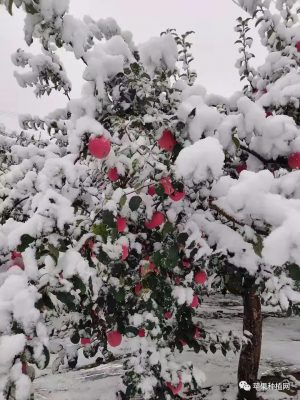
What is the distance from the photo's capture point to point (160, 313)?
2.18m

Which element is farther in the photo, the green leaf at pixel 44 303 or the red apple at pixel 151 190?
the red apple at pixel 151 190

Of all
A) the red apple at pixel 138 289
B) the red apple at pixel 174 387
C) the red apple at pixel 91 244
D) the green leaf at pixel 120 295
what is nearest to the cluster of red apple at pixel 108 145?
the red apple at pixel 91 244

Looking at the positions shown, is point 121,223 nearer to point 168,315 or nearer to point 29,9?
point 29,9

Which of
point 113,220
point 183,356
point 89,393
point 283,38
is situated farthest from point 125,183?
point 183,356

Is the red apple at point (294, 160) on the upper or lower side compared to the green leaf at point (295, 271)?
upper

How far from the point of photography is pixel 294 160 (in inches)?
60.8

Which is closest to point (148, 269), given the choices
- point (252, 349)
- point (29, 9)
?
point (29, 9)

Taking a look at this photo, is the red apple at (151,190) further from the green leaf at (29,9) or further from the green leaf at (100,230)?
the green leaf at (29,9)

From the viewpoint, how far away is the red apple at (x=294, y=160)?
5.02 feet

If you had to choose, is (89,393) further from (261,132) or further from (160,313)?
(261,132)

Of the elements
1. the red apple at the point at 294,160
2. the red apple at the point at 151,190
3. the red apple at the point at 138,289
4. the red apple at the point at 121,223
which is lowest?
the red apple at the point at 138,289

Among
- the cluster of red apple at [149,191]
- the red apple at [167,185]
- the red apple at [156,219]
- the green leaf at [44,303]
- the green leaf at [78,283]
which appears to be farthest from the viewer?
the red apple at [156,219]

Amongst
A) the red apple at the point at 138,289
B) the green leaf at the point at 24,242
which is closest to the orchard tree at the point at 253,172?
the red apple at the point at 138,289

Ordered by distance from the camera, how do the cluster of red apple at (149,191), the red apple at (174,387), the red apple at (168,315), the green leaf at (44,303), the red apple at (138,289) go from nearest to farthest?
the green leaf at (44,303) → the cluster of red apple at (149,191) → the red apple at (138,289) → the red apple at (168,315) → the red apple at (174,387)
